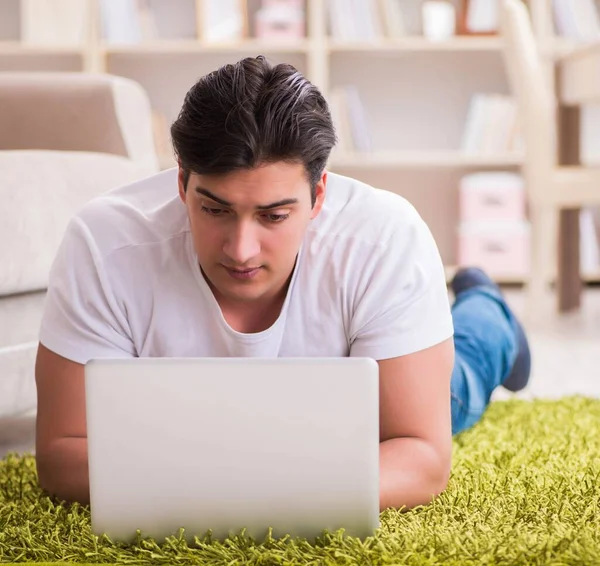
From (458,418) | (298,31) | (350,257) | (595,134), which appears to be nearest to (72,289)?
(350,257)

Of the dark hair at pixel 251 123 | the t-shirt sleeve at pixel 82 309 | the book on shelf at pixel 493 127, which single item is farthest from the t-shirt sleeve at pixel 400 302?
the book on shelf at pixel 493 127

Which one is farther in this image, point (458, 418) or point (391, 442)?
point (458, 418)

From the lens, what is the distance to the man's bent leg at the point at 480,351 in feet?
5.00

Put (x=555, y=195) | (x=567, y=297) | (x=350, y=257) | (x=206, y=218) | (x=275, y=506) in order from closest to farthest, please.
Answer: (x=275, y=506), (x=206, y=218), (x=350, y=257), (x=555, y=195), (x=567, y=297)

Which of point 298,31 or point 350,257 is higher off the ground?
point 298,31

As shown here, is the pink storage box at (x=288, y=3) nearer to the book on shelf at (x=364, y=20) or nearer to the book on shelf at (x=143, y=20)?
the book on shelf at (x=364, y=20)

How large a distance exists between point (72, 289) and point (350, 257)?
0.31 meters

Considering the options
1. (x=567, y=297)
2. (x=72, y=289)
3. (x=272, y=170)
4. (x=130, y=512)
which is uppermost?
(x=272, y=170)

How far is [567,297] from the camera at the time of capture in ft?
10.7

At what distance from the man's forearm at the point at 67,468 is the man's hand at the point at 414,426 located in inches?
12.4

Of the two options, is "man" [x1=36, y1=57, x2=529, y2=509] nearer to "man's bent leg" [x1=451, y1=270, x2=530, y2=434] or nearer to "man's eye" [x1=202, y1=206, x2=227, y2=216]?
"man's eye" [x1=202, y1=206, x2=227, y2=216]

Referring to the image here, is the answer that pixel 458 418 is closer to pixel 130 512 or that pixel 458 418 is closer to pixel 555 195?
pixel 130 512

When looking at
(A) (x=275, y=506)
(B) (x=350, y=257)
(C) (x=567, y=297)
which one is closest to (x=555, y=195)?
(C) (x=567, y=297)

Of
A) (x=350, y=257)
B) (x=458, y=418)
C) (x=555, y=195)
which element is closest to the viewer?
(x=350, y=257)
